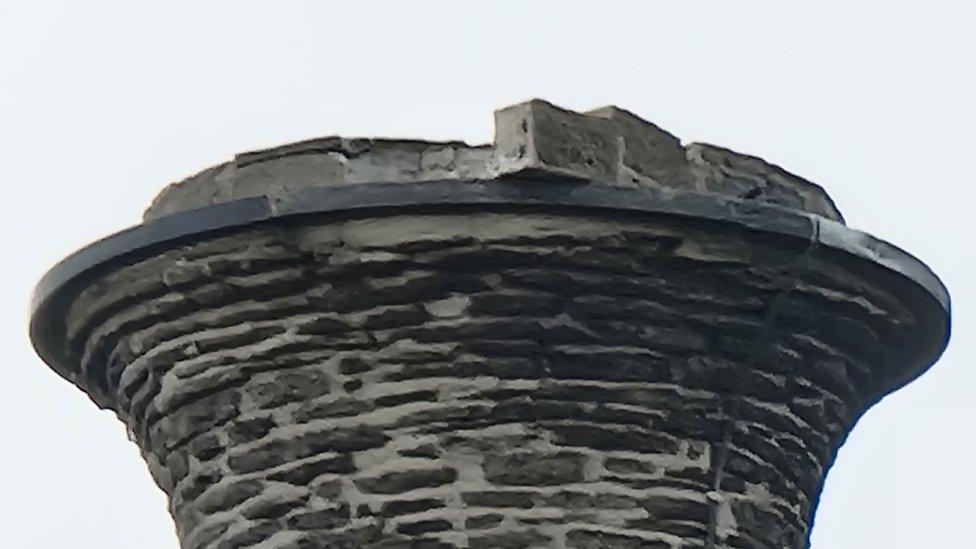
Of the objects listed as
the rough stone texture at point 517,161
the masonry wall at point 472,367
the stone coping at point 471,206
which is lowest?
the masonry wall at point 472,367

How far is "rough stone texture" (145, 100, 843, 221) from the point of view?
353 centimetres

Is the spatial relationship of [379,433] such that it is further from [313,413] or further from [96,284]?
[96,284]

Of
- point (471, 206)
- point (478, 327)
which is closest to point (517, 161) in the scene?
point (471, 206)

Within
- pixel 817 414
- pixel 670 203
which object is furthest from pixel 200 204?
pixel 817 414

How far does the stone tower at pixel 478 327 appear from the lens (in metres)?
3.50

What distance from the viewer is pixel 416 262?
3502 mm

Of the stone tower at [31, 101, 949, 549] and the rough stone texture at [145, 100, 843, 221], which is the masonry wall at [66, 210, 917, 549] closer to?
the stone tower at [31, 101, 949, 549]

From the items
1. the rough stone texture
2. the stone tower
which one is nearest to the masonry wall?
the stone tower

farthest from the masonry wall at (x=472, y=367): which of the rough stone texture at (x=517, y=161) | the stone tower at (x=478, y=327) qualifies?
the rough stone texture at (x=517, y=161)

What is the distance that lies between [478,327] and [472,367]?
0.07 meters

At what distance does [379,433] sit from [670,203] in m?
0.58

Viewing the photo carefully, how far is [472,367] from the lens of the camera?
355 cm

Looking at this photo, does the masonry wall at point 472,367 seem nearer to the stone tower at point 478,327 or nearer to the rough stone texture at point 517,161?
the stone tower at point 478,327

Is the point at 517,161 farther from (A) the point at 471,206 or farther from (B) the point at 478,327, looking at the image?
(B) the point at 478,327
